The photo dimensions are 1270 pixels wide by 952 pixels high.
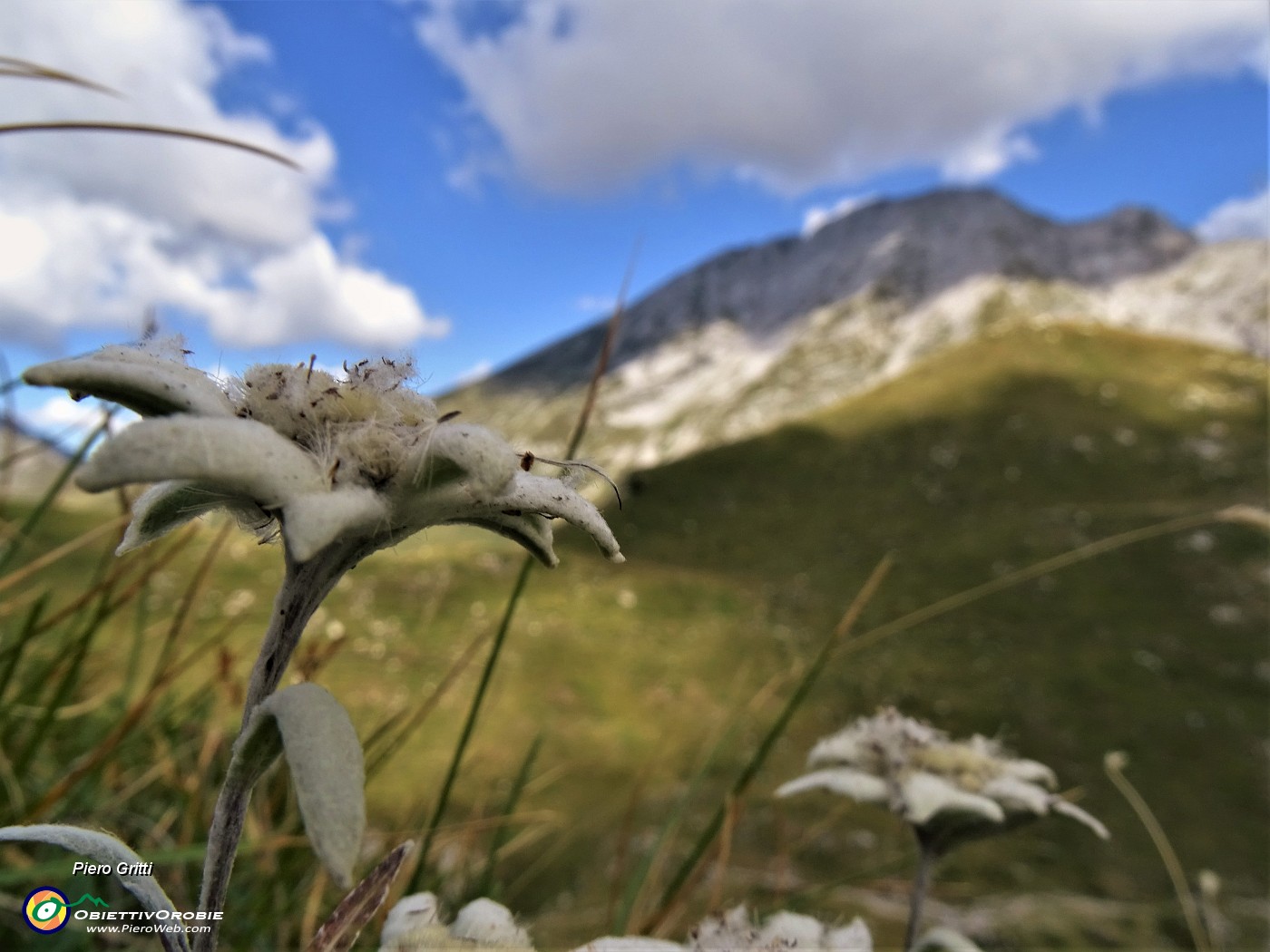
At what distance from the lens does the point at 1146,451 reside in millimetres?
31859

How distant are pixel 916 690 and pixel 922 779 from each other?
16.1m

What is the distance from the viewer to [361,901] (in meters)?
1.29

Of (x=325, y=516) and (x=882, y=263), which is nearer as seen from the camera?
(x=325, y=516)

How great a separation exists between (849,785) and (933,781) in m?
0.26

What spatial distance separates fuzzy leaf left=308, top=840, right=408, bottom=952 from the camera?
47.9 inches

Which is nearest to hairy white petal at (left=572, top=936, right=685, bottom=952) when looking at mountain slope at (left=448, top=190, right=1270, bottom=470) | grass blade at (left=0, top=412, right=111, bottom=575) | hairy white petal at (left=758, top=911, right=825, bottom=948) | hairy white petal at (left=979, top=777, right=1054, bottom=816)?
hairy white petal at (left=758, top=911, right=825, bottom=948)

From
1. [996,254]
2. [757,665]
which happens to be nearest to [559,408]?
[996,254]

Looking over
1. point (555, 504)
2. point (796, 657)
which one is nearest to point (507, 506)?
point (555, 504)

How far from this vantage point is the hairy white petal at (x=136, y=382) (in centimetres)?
94

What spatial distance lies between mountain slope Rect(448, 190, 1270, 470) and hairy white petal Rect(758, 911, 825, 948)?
88700 mm

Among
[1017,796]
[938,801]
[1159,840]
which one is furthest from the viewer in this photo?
[1159,840]

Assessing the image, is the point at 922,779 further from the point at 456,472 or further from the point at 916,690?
the point at 916,690

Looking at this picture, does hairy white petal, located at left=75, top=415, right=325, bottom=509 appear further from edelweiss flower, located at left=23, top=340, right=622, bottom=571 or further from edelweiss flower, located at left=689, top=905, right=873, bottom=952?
edelweiss flower, located at left=689, top=905, right=873, bottom=952

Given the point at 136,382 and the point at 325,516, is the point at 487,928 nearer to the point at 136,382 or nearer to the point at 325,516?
the point at 325,516
